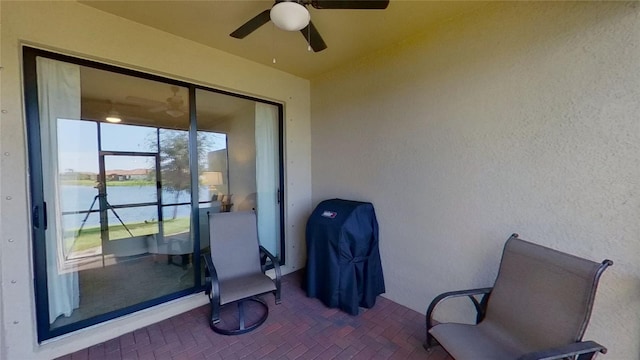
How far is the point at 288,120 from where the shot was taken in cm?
346

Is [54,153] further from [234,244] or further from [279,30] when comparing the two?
[279,30]

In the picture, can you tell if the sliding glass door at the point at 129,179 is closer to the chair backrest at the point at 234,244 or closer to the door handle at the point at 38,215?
the door handle at the point at 38,215

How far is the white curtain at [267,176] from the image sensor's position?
338cm

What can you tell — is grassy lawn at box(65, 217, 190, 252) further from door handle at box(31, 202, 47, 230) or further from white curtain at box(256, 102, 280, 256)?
white curtain at box(256, 102, 280, 256)

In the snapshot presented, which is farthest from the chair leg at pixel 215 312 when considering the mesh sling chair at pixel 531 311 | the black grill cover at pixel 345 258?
the mesh sling chair at pixel 531 311

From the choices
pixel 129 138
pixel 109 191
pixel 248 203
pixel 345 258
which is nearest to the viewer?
pixel 345 258

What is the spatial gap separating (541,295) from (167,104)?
153 inches

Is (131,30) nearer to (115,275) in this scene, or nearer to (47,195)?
(47,195)

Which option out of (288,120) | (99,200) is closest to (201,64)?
(288,120)

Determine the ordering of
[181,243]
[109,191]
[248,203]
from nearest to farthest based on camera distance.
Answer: [109,191] < [181,243] < [248,203]

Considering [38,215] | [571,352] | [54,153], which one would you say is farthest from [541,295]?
[54,153]

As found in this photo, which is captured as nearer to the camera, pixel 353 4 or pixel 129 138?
pixel 353 4

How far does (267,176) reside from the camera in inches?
136

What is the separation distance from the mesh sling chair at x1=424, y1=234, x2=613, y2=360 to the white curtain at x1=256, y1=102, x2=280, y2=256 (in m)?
2.29
